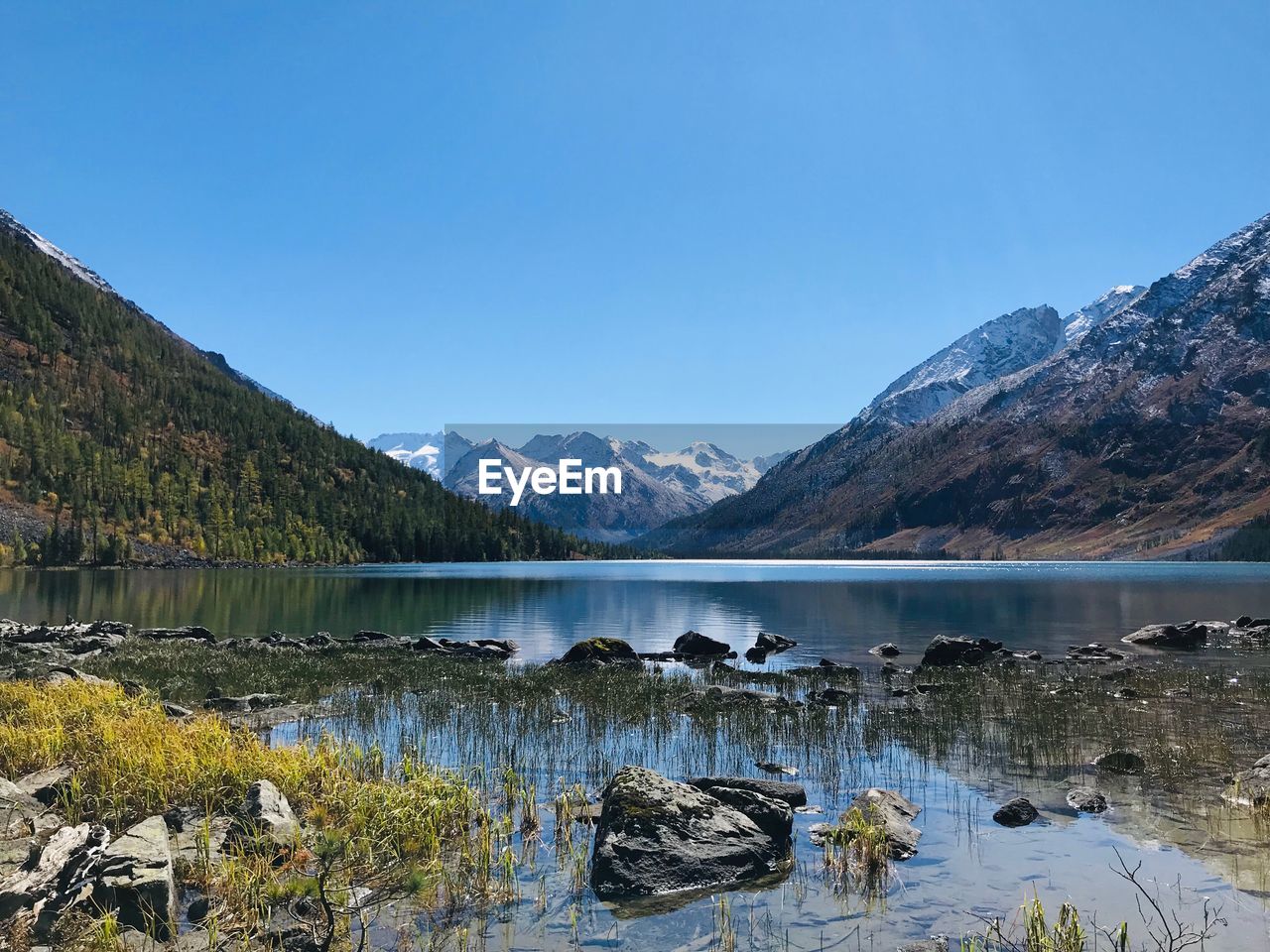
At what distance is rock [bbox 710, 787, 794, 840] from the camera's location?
52.9 ft

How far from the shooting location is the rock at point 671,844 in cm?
1427

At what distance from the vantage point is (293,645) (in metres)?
51.7

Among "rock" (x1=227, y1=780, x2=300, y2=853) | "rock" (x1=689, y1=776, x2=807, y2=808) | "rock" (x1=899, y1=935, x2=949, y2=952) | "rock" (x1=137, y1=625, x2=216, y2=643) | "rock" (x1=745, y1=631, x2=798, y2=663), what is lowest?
"rock" (x1=745, y1=631, x2=798, y2=663)

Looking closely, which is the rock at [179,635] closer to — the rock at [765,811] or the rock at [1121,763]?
the rock at [765,811]

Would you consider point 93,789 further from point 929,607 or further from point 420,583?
point 420,583

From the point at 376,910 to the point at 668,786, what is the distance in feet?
20.1

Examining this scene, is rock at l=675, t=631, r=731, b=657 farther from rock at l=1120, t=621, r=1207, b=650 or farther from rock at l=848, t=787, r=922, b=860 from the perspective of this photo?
rock at l=848, t=787, r=922, b=860

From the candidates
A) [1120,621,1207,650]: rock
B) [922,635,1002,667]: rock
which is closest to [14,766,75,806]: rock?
[922,635,1002,667]: rock

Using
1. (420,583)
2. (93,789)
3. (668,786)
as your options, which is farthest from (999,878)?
(420,583)

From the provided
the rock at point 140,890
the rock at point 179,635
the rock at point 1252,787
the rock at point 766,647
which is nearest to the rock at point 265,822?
the rock at point 140,890

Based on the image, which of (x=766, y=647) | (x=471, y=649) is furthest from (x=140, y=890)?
(x=766, y=647)

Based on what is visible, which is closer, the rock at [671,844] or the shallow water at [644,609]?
the rock at [671,844]

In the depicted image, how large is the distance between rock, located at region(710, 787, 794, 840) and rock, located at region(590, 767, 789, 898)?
0.84ft

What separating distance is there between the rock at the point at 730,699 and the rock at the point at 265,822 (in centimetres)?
1847
